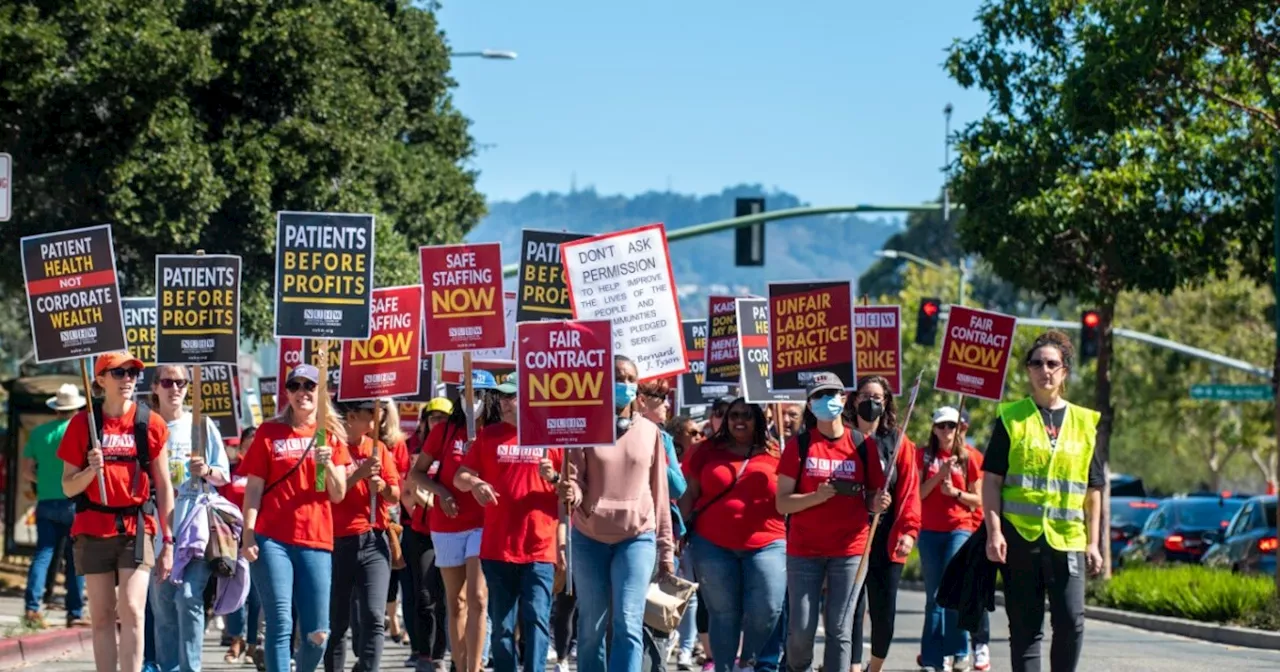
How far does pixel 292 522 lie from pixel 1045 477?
3794mm

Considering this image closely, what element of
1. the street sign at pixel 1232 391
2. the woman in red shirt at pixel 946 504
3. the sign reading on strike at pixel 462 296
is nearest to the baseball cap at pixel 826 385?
the woman in red shirt at pixel 946 504

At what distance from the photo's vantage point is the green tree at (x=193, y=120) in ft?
67.9

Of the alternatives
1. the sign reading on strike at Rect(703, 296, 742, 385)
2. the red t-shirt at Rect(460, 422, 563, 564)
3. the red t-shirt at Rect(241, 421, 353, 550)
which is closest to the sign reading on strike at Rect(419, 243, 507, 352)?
the red t-shirt at Rect(460, 422, 563, 564)

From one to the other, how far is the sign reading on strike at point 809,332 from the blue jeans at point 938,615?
122 cm

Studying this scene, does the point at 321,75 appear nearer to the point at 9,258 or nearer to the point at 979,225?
the point at 9,258

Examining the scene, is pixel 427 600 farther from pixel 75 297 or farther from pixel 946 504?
pixel 946 504

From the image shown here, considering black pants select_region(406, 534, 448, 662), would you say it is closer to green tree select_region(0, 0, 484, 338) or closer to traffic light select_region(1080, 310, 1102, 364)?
green tree select_region(0, 0, 484, 338)

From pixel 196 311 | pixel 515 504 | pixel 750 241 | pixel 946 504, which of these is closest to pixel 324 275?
pixel 196 311

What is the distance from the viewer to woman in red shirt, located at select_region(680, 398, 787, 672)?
36.4ft

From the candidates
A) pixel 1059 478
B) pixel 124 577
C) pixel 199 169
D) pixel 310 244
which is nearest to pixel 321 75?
pixel 199 169

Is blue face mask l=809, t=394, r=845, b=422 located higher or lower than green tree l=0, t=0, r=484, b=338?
lower

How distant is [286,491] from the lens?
1084cm

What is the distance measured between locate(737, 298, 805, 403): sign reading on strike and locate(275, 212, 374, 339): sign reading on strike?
122 inches

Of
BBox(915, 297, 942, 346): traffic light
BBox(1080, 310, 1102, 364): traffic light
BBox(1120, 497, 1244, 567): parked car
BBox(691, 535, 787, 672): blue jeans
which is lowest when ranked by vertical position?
BBox(1120, 497, 1244, 567): parked car
